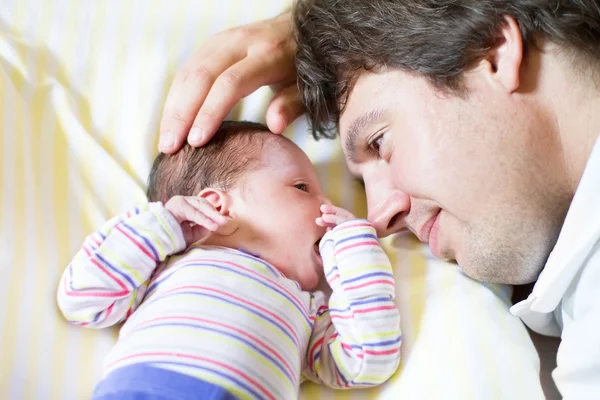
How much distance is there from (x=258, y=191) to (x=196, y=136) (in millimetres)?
190

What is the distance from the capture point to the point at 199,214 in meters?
1.18

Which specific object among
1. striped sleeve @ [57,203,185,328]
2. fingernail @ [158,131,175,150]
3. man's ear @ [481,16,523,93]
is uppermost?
man's ear @ [481,16,523,93]

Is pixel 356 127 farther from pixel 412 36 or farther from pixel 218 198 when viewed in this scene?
pixel 218 198

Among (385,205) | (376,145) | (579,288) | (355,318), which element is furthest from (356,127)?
(579,288)

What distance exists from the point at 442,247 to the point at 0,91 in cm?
107

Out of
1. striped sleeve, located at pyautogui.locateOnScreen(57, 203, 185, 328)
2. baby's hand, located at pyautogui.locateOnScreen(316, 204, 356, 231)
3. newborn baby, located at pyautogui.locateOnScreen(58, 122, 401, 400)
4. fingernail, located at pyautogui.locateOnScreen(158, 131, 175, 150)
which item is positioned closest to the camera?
newborn baby, located at pyautogui.locateOnScreen(58, 122, 401, 400)

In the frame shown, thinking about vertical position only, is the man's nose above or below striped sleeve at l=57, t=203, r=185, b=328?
below

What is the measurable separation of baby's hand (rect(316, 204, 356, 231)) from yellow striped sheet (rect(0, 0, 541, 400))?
0.58 ft

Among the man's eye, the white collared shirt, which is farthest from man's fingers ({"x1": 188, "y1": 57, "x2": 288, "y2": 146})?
the white collared shirt

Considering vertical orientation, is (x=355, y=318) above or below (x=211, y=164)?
below

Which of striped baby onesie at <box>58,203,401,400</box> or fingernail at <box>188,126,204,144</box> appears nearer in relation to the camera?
striped baby onesie at <box>58,203,401,400</box>

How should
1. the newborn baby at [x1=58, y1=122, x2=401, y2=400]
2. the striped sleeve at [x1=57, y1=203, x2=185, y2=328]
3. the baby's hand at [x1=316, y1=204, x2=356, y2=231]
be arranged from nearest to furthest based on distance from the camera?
the newborn baby at [x1=58, y1=122, x2=401, y2=400] → the striped sleeve at [x1=57, y1=203, x2=185, y2=328] → the baby's hand at [x1=316, y1=204, x2=356, y2=231]

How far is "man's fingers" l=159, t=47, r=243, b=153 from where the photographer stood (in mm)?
1355

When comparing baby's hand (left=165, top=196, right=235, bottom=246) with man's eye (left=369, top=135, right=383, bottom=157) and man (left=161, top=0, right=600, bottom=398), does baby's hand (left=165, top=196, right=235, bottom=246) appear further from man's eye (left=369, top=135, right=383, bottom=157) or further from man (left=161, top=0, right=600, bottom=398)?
man's eye (left=369, top=135, right=383, bottom=157)
